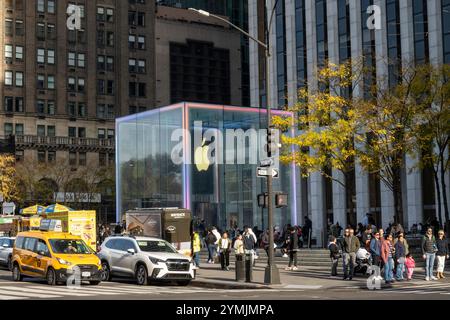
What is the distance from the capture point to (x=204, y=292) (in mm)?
24531

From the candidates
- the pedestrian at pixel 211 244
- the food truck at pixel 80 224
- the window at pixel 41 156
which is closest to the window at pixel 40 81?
the window at pixel 41 156

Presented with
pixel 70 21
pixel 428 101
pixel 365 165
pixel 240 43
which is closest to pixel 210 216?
pixel 365 165

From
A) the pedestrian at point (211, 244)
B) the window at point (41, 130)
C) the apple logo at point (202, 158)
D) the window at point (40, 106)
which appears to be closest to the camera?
the pedestrian at point (211, 244)

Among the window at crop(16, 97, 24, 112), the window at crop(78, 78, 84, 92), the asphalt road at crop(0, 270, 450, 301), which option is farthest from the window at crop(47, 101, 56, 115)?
the asphalt road at crop(0, 270, 450, 301)

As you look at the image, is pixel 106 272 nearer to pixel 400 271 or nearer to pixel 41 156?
pixel 400 271

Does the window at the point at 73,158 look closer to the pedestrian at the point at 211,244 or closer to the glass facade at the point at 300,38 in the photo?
the glass facade at the point at 300,38

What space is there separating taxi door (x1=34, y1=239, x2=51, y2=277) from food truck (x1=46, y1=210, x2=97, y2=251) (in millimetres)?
14566

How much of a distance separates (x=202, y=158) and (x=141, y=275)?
15.7 metres

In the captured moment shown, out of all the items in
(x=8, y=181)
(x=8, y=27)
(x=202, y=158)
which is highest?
(x=8, y=27)

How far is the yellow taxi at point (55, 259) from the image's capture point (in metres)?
26.6

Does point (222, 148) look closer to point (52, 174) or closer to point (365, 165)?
point (365, 165)

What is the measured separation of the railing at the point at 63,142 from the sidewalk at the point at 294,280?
6600 centimetres

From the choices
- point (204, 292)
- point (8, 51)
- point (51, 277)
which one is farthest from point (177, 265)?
point (8, 51)

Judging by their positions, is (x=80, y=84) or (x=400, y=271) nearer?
(x=400, y=271)
